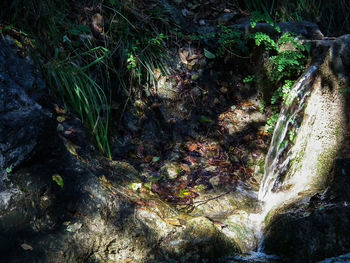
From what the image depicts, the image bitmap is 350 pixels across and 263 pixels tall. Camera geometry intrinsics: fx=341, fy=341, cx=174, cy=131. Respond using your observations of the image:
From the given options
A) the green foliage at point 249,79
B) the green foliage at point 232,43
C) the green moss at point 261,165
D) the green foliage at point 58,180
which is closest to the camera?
the green foliage at point 58,180

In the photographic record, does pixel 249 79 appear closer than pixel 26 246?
No

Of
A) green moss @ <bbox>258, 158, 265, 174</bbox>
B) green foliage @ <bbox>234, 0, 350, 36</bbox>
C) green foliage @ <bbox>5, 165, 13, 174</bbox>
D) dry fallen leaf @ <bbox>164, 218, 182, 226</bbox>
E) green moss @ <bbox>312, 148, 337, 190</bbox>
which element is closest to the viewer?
green foliage @ <bbox>5, 165, 13, 174</bbox>

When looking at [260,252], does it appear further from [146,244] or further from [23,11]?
[23,11]

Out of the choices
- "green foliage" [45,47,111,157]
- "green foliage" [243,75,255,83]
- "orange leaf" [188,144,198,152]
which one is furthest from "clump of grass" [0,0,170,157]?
"green foliage" [243,75,255,83]

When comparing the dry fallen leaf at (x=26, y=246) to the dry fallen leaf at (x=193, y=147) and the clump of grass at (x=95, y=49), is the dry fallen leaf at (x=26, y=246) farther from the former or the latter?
the dry fallen leaf at (x=193, y=147)

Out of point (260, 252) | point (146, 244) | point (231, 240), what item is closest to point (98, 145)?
point (146, 244)

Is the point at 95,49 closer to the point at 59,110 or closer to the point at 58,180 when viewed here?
the point at 59,110

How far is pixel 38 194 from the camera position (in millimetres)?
2578

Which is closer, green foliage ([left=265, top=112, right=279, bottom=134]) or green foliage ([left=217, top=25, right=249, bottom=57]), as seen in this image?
green foliage ([left=265, top=112, right=279, bottom=134])

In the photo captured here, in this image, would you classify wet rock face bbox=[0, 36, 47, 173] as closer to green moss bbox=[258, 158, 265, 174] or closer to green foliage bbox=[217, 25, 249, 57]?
green moss bbox=[258, 158, 265, 174]

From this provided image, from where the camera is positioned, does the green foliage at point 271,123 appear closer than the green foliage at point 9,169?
No

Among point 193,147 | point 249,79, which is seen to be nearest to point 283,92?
point 249,79

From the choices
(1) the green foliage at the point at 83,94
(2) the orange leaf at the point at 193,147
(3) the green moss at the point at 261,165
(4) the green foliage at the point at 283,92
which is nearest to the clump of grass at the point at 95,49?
(1) the green foliage at the point at 83,94

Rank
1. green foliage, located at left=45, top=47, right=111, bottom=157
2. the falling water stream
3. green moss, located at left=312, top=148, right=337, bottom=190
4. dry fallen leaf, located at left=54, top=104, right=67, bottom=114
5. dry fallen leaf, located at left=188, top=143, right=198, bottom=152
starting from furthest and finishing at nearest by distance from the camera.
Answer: dry fallen leaf, located at left=188, top=143, right=198, bottom=152, green foliage, located at left=45, top=47, right=111, bottom=157, dry fallen leaf, located at left=54, top=104, right=67, bottom=114, the falling water stream, green moss, located at left=312, top=148, right=337, bottom=190
